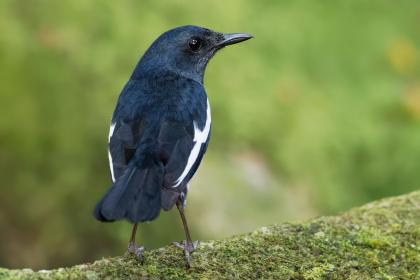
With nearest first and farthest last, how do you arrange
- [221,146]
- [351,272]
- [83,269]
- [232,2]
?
[83,269] < [351,272] < [221,146] < [232,2]

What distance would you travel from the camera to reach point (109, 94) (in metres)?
6.55

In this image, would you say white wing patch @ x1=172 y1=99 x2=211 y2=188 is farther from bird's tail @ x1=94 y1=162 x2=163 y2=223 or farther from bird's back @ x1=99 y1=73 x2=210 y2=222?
bird's tail @ x1=94 y1=162 x2=163 y2=223

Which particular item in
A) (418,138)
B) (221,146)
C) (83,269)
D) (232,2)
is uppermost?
(232,2)

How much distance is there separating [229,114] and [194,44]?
2301 millimetres

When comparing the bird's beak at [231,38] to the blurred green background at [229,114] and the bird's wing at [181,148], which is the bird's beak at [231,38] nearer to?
the bird's wing at [181,148]

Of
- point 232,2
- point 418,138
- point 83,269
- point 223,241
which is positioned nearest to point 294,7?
point 232,2

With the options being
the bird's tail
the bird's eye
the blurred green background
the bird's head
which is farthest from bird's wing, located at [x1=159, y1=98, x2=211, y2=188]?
the blurred green background

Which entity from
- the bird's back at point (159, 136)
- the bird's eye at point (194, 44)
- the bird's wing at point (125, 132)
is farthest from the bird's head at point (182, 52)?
the bird's wing at point (125, 132)

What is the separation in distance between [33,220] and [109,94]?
1.27 meters

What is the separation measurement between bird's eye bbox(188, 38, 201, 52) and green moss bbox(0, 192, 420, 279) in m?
1.36

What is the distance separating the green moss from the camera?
3475 millimetres

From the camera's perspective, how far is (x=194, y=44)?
16.1 feet

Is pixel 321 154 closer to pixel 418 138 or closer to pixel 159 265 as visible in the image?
pixel 418 138

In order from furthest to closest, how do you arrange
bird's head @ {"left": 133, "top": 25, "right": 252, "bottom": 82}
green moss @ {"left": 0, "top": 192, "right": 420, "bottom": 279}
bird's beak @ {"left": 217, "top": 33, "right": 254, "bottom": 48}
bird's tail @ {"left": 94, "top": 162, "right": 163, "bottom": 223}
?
bird's beak @ {"left": 217, "top": 33, "right": 254, "bottom": 48} < bird's head @ {"left": 133, "top": 25, "right": 252, "bottom": 82} < green moss @ {"left": 0, "top": 192, "right": 420, "bottom": 279} < bird's tail @ {"left": 94, "top": 162, "right": 163, "bottom": 223}
